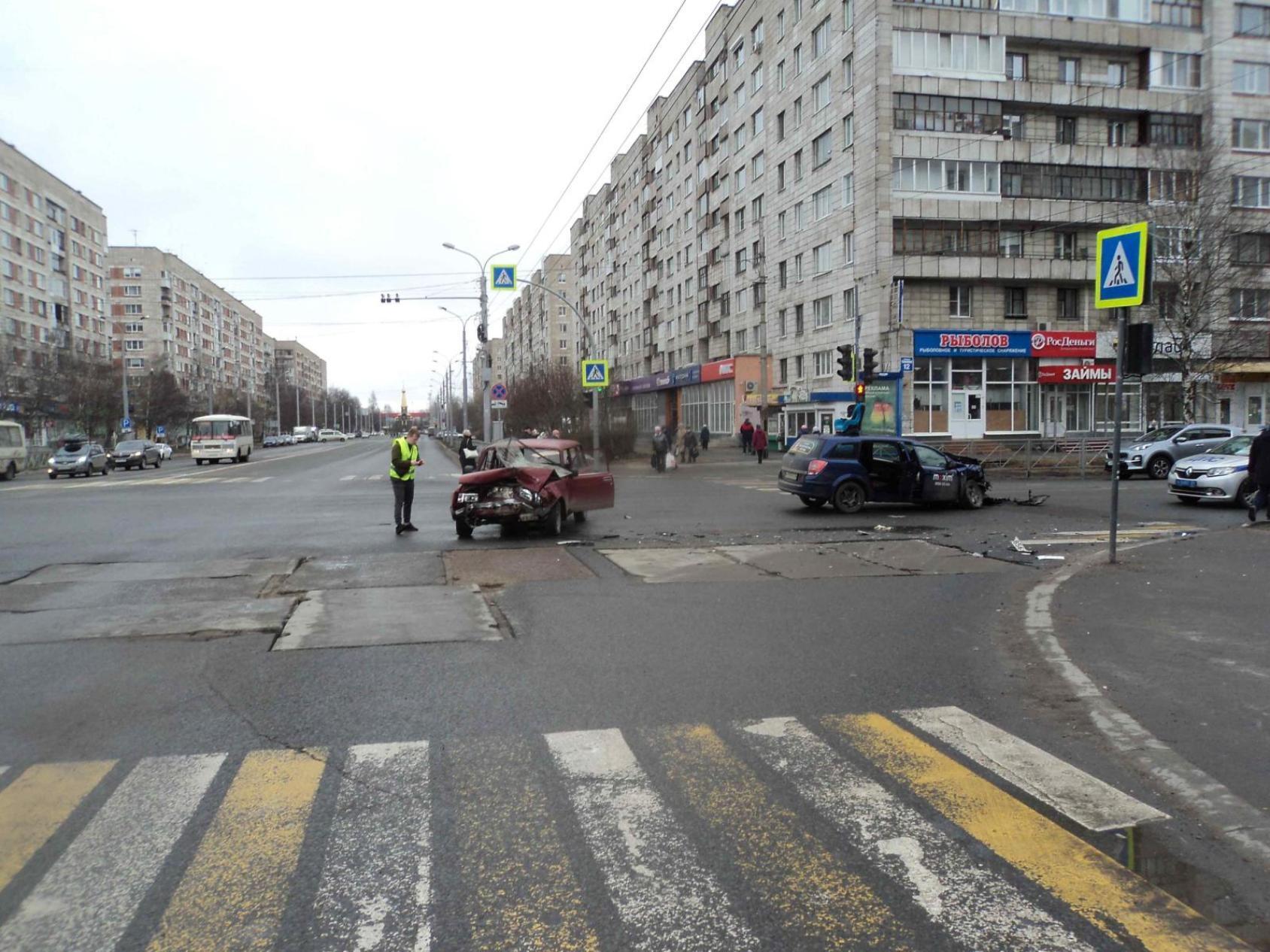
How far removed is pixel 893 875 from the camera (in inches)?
132

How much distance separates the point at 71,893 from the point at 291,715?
6.94 ft

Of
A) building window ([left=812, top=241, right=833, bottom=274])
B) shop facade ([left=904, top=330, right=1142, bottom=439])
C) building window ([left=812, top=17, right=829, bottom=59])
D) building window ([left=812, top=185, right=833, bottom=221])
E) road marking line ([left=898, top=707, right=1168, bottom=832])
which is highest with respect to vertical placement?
building window ([left=812, top=17, right=829, bottom=59])

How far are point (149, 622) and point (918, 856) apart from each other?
272 inches

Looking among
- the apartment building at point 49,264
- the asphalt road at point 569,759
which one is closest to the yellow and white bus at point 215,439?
the apartment building at point 49,264

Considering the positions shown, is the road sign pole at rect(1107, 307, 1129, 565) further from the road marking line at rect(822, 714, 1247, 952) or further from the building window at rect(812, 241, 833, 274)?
the building window at rect(812, 241, 833, 274)

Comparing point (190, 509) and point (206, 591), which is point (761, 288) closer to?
point (190, 509)

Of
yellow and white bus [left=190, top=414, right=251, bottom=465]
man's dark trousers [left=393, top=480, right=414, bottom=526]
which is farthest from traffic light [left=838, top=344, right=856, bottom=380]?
yellow and white bus [left=190, top=414, right=251, bottom=465]

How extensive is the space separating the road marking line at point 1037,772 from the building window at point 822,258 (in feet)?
131

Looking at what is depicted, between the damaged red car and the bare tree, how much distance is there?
2901cm

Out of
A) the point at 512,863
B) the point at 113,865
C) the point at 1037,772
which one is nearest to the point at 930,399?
the point at 1037,772

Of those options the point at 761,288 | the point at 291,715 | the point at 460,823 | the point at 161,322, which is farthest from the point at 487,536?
the point at 161,322

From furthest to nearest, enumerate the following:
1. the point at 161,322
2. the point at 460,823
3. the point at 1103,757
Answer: the point at 161,322 → the point at 1103,757 → the point at 460,823

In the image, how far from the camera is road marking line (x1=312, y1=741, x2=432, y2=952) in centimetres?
298

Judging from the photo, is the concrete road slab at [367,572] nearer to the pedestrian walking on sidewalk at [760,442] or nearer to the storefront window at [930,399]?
the pedestrian walking on sidewalk at [760,442]
